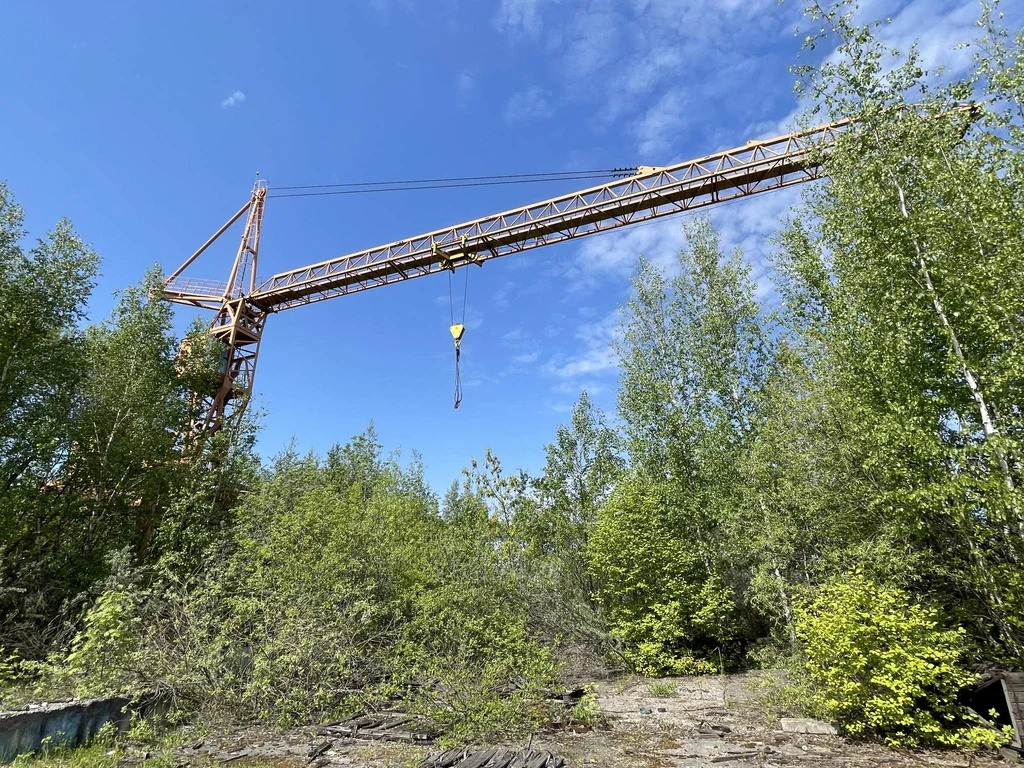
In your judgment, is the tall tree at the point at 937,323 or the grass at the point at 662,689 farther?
the grass at the point at 662,689

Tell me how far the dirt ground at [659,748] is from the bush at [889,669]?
1.02 ft

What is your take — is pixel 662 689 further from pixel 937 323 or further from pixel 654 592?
pixel 937 323

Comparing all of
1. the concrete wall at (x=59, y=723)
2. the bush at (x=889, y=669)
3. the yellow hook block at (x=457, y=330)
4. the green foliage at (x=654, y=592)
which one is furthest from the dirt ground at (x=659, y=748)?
the yellow hook block at (x=457, y=330)

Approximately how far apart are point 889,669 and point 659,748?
130 inches

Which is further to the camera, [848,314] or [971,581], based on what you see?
[848,314]

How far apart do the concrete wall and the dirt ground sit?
4.10 feet

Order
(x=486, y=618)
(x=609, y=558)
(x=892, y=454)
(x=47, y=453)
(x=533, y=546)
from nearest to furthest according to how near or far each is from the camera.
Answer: (x=892, y=454) < (x=486, y=618) < (x=47, y=453) < (x=609, y=558) < (x=533, y=546)

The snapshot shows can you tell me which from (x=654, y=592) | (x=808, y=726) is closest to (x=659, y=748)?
(x=808, y=726)

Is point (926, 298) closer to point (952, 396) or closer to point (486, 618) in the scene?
point (952, 396)

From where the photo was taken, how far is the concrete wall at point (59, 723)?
6.15 m

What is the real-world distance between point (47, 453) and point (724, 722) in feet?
53.3

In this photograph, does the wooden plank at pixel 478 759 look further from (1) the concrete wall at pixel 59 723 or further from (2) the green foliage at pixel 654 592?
(2) the green foliage at pixel 654 592

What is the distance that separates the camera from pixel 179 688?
855 centimetres

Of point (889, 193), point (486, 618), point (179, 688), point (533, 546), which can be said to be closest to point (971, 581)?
point (889, 193)
